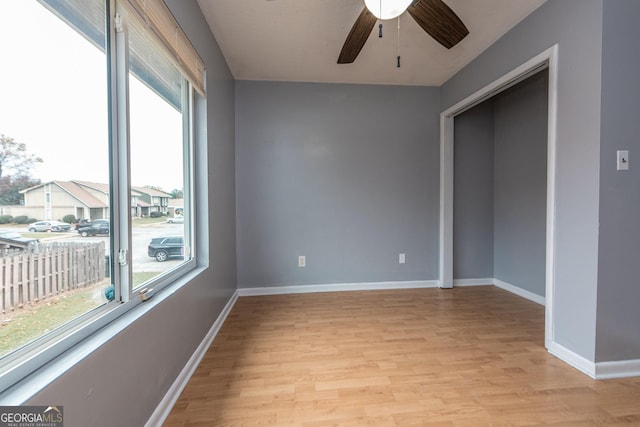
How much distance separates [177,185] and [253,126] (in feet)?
5.01

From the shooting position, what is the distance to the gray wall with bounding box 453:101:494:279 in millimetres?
3303

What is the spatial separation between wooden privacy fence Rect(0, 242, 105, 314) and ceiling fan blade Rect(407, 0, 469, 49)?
6.65 feet

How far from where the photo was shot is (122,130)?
1150 mm

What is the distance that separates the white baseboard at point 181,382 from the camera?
125 centimetres

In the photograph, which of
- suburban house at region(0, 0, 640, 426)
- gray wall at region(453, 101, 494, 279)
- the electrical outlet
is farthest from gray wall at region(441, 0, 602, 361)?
gray wall at region(453, 101, 494, 279)

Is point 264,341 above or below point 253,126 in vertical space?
below

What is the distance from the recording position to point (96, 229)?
1047mm

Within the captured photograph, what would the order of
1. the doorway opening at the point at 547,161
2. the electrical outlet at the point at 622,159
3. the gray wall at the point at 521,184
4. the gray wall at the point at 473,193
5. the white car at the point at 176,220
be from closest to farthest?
the electrical outlet at the point at 622,159 → the white car at the point at 176,220 → the doorway opening at the point at 547,161 → the gray wall at the point at 521,184 → the gray wall at the point at 473,193

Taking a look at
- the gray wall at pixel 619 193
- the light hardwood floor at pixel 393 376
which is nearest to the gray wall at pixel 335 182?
the light hardwood floor at pixel 393 376

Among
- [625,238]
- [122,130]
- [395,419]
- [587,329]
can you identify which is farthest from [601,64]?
[122,130]

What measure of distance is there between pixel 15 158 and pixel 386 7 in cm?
177

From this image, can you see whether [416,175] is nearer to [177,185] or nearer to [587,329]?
[587,329]

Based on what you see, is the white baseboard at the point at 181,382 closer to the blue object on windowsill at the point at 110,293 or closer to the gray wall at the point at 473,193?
the blue object on windowsill at the point at 110,293
